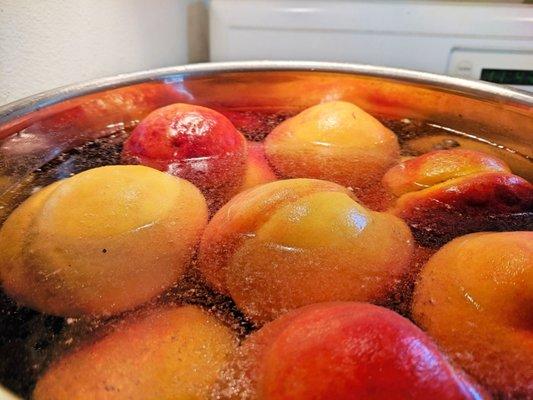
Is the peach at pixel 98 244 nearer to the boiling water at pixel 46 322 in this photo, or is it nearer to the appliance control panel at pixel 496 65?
the boiling water at pixel 46 322

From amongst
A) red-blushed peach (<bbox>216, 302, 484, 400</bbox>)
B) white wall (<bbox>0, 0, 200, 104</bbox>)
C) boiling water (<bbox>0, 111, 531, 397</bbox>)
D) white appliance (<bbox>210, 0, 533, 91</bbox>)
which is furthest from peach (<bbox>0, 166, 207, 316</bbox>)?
white appliance (<bbox>210, 0, 533, 91</bbox>)

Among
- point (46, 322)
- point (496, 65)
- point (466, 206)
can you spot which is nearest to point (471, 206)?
point (466, 206)

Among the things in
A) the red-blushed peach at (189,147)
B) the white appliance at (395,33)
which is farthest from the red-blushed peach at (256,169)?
the white appliance at (395,33)

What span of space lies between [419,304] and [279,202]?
129mm

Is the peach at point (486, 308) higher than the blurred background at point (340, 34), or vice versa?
the blurred background at point (340, 34)

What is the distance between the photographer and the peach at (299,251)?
0.35 meters

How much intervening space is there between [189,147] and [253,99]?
235mm

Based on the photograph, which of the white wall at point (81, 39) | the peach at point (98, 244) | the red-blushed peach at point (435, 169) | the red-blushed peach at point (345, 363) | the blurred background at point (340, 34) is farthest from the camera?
the blurred background at point (340, 34)

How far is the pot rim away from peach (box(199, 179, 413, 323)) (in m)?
0.31

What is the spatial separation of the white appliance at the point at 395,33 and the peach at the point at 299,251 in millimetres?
625

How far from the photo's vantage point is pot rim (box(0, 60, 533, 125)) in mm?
597

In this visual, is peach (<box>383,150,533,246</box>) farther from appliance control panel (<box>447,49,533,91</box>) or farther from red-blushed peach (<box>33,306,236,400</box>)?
appliance control panel (<box>447,49,533,91</box>)

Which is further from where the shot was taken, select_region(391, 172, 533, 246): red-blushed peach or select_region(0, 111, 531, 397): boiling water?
select_region(391, 172, 533, 246): red-blushed peach

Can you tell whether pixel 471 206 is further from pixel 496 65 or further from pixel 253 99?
pixel 496 65
